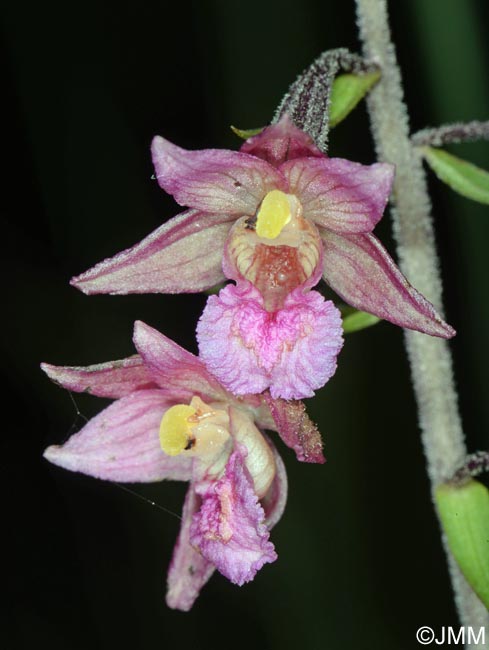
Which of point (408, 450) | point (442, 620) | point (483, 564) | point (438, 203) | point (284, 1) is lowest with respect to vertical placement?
point (442, 620)

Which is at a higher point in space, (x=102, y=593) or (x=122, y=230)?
(x=122, y=230)

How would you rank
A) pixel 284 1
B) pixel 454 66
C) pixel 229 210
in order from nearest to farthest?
pixel 229 210
pixel 454 66
pixel 284 1

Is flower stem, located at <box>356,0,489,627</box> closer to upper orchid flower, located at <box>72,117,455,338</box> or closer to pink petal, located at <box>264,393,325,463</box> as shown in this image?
upper orchid flower, located at <box>72,117,455,338</box>

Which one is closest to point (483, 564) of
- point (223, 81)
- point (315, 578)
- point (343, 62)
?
point (343, 62)

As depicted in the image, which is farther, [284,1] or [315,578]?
[284,1]

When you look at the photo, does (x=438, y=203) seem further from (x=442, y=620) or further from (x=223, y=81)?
(x=442, y=620)

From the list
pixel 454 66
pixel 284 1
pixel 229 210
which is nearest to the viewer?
pixel 229 210
